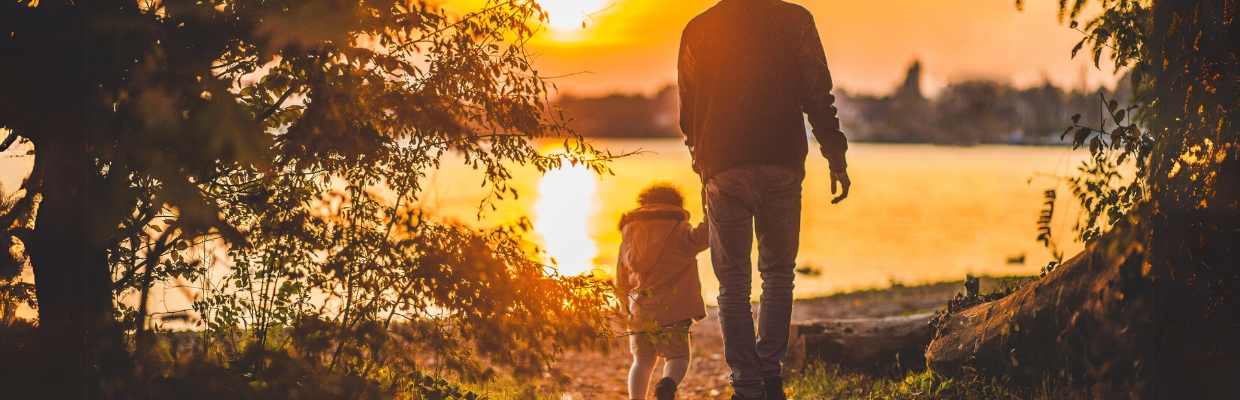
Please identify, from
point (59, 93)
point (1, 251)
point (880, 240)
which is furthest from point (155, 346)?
point (880, 240)

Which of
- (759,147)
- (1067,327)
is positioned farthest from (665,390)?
(1067,327)

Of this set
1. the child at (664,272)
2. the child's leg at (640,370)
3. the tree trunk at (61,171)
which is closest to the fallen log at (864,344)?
the child at (664,272)

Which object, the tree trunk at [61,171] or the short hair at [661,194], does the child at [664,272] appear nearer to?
the short hair at [661,194]

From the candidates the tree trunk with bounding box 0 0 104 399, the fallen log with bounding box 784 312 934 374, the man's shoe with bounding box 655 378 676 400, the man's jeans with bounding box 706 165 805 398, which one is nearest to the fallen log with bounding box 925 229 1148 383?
the fallen log with bounding box 784 312 934 374

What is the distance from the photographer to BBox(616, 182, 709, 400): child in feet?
16.3

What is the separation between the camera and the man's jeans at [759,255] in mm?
4211

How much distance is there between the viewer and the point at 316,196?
4039 mm

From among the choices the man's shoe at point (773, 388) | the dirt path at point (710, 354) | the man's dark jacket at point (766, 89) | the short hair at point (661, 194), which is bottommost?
the dirt path at point (710, 354)

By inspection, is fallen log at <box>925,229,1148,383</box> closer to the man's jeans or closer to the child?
the man's jeans

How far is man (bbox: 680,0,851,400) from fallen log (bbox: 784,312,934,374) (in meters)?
1.90

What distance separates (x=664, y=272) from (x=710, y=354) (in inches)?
130

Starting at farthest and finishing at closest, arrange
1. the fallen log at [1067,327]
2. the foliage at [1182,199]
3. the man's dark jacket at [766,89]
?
1. the man's dark jacket at [766,89]
2. the fallen log at [1067,327]
3. the foliage at [1182,199]

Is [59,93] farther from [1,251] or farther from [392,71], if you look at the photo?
[392,71]

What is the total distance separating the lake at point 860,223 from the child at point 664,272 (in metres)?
0.20
